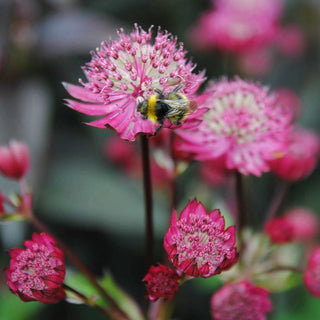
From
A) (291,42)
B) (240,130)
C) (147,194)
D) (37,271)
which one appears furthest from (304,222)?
(37,271)

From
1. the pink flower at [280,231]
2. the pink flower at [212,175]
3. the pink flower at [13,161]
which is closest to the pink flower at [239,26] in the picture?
the pink flower at [212,175]

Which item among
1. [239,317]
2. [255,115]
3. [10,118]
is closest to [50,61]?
[10,118]

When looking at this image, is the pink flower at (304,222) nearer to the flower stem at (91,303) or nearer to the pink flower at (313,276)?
the pink flower at (313,276)

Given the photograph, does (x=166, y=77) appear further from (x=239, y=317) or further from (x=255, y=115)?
(x=239, y=317)

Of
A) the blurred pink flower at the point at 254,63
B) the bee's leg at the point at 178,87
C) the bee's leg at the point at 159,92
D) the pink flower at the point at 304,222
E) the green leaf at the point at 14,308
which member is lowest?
the green leaf at the point at 14,308

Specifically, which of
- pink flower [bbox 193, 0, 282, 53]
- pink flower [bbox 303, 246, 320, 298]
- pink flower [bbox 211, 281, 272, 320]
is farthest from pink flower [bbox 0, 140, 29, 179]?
pink flower [bbox 193, 0, 282, 53]

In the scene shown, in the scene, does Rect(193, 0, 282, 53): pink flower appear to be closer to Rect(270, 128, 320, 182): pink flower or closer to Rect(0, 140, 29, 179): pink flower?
Rect(270, 128, 320, 182): pink flower

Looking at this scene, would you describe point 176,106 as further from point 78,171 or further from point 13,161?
point 78,171
